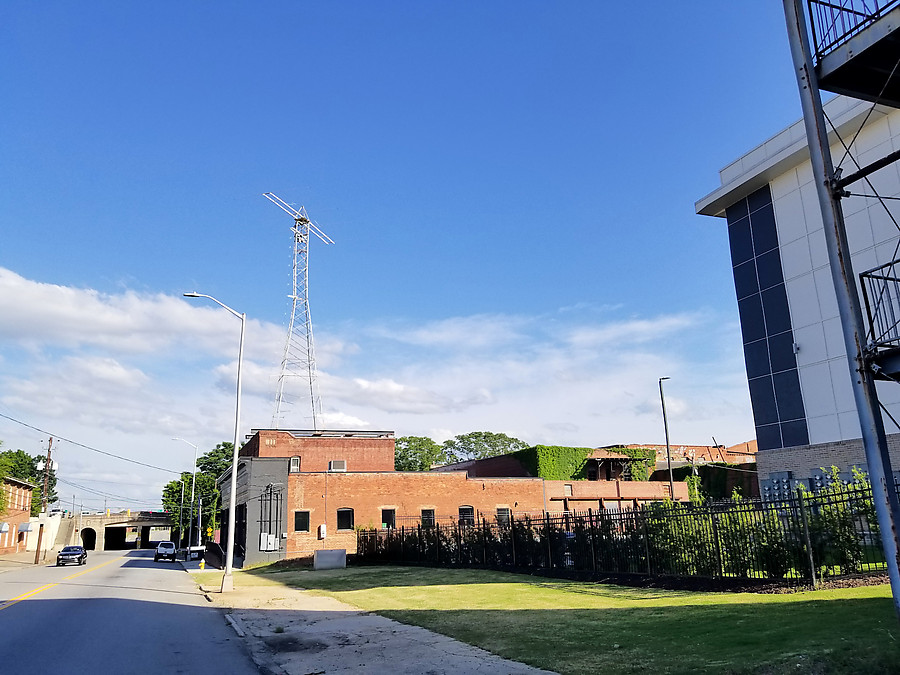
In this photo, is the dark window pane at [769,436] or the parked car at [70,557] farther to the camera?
the parked car at [70,557]

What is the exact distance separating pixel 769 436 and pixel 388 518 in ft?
76.0

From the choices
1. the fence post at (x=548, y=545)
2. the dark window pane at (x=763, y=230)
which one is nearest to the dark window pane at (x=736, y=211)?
the dark window pane at (x=763, y=230)

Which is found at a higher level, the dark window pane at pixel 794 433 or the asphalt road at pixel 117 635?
the dark window pane at pixel 794 433

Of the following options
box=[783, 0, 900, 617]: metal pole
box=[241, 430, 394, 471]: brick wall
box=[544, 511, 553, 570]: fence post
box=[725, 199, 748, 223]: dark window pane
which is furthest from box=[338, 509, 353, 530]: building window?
box=[783, 0, 900, 617]: metal pole

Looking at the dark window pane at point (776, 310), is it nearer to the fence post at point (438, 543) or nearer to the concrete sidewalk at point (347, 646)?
the fence post at point (438, 543)

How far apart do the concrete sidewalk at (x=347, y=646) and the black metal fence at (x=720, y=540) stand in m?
7.20

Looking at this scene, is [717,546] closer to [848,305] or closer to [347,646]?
[347,646]

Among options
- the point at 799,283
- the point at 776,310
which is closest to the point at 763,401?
the point at 776,310

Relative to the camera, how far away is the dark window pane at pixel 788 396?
100ft

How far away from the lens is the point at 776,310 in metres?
31.9

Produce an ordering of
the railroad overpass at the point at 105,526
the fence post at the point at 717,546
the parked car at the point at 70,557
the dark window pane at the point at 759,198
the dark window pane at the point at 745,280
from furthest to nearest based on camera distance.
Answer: the railroad overpass at the point at 105,526 → the parked car at the point at 70,557 → the dark window pane at the point at 745,280 → the dark window pane at the point at 759,198 → the fence post at the point at 717,546

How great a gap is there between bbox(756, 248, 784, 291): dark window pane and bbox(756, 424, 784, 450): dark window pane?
680 centimetres

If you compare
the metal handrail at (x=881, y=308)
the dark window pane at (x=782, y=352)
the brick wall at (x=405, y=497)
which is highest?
the dark window pane at (x=782, y=352)

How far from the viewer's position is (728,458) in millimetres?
66812
